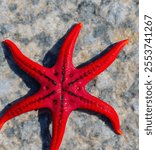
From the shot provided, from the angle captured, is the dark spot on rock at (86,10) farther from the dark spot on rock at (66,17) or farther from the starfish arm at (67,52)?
the starfish arm at (67,52)

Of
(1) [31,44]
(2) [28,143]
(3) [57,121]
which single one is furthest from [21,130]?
(1) [31,44]

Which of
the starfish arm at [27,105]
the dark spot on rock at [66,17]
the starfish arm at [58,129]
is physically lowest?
the starfish arm at [58,129]

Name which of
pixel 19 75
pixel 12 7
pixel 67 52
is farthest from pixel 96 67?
pixel 12 7

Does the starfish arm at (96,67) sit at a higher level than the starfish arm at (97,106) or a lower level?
higher

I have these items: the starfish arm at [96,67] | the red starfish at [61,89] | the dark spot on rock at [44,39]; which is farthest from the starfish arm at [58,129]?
the dark spot on rock at [44,39]

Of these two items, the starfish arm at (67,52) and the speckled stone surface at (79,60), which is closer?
the starfish arm at (67,52)

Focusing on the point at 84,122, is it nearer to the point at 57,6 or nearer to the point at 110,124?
the point at 110,124

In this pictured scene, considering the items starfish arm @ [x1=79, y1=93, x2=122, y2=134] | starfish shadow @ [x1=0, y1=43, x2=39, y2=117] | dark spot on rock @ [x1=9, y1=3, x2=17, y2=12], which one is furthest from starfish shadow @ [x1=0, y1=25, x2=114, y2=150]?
dark spot on rock @ [x1=9, y1=3, x2=17, y2=12]
